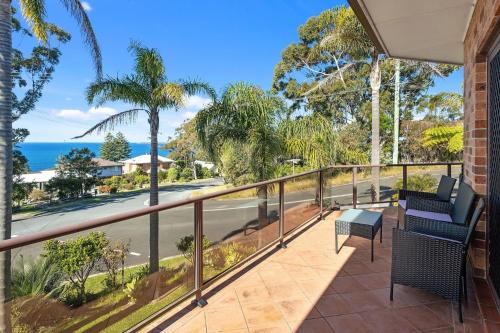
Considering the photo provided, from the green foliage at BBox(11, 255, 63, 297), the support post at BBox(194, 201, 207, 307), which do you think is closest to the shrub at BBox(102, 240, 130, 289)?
the green foliage at BBox(11, 255, 63, 297)

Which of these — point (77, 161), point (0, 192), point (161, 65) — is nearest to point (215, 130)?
point (161, 65)

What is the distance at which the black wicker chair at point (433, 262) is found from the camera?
7.57 ft

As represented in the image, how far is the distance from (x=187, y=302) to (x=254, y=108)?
5.72m

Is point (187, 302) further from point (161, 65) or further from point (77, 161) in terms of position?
point (77, 161)

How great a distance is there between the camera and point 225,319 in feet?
→ 8.07

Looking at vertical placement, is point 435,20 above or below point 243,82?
below

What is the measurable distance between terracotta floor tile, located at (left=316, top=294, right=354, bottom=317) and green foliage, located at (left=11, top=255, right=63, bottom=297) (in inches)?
81.6

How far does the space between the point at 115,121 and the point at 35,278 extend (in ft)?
25.0

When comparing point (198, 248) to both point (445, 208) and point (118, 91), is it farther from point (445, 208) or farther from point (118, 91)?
point (118, 91)

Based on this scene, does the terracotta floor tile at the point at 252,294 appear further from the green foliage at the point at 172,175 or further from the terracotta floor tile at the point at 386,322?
the green foliage at the point at 172,175

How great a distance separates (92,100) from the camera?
8.54m

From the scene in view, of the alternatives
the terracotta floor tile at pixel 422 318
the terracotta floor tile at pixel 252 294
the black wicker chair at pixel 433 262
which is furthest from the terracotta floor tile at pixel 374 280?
the terracotta floor tile at pixel 252 294

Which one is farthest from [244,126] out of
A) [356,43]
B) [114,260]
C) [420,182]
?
[114,260]

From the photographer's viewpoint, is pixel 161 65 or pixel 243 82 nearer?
pixel 243 82
